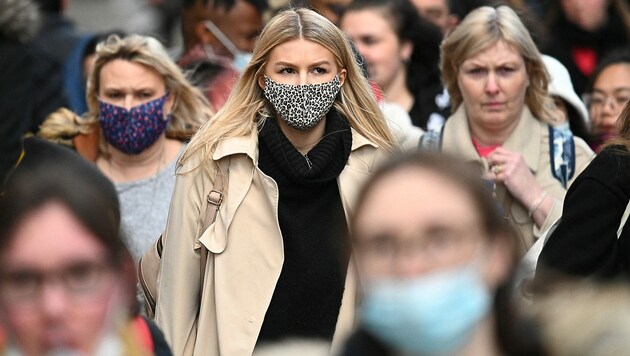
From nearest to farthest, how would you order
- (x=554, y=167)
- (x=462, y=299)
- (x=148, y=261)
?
(x=462, y=299) → (x=148, y=261) → (x=554, y=167)

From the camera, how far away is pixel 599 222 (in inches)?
198

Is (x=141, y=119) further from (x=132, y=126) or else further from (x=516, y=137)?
(x=516, y=137)

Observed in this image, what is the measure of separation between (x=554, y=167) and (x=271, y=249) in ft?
6.06

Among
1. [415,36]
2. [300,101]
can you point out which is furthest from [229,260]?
[415,36]

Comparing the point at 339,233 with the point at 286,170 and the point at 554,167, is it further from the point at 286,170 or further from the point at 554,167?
the point at 554,167

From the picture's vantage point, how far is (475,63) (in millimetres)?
6977

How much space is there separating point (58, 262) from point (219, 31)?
22.1 ft

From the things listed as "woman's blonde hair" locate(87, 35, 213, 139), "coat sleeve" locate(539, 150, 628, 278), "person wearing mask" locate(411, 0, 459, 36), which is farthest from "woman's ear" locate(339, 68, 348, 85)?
"person wearing mask" locate(411, 0, 459, 36)

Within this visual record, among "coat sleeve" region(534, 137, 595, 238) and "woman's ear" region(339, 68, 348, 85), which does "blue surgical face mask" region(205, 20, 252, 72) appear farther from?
"woman's ear" region(339, 68, 348, 85)

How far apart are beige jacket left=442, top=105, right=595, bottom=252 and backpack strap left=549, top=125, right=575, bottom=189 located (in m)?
0.02

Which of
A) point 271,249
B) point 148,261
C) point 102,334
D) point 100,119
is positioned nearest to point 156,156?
point 100,119

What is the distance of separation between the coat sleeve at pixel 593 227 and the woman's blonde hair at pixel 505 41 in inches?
77.8

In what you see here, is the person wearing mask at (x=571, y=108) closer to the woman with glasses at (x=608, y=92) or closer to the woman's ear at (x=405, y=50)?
the woman with glasses at (x=608, y=92)

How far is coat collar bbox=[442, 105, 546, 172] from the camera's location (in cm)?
683
